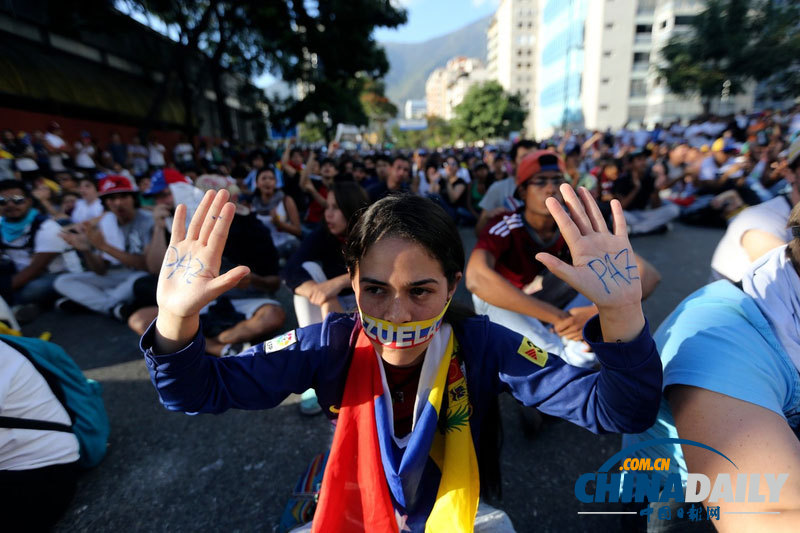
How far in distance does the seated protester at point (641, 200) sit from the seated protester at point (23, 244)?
26.4ft

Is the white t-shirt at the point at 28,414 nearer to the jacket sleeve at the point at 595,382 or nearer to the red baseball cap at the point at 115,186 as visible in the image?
the jacket sleeve at the point at 595,382

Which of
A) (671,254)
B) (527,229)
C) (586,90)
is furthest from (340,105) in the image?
(586,90)

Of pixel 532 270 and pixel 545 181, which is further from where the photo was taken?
pixel 532 270

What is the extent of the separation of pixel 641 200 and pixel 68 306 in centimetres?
874

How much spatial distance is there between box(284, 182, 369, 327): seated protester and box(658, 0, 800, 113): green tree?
29.5 m

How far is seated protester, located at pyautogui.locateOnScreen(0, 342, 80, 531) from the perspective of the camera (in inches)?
67.2

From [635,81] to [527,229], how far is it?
2151 inches

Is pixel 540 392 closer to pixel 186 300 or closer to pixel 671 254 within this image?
pixel 186 300

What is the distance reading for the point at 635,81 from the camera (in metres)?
46.5

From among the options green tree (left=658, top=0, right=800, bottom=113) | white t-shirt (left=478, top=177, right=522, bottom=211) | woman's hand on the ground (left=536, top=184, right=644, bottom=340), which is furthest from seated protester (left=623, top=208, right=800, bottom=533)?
green tree (left=658, top=0, right=800, bottom=113)

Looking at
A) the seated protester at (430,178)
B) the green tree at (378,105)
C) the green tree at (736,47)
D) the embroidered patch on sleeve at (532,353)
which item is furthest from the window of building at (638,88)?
the embroidered patch on sleeve at (532,353)

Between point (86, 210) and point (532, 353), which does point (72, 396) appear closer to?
point (532, 353)

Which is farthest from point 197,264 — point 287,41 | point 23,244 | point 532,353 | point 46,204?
point 287,41

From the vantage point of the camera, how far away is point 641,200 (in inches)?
296
